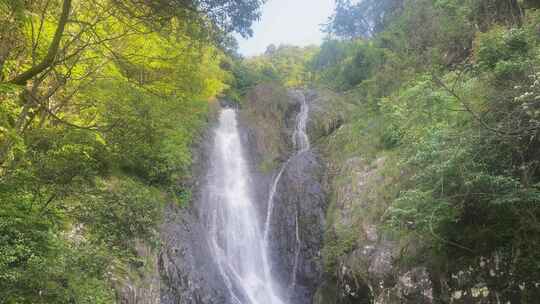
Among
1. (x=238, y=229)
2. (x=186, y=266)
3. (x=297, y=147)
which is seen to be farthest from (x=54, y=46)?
(x=297, y=147)

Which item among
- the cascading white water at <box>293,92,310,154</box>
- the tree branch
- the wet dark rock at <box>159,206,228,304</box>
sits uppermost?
the cascading white water at <box>293,92,310,154</box>

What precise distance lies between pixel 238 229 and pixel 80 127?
30.4 ft

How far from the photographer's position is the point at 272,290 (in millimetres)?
11531

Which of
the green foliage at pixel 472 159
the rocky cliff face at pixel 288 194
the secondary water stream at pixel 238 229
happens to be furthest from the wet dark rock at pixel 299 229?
the green foliage at pixel 472 159

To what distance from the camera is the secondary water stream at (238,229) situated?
445 inches

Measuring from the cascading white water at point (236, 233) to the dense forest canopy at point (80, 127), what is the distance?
168 inches

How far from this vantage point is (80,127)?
4.56 m

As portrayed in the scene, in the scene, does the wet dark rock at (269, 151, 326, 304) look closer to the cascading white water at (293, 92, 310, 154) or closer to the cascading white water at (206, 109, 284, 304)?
the cascading white water at (206, 109, 284, 304)

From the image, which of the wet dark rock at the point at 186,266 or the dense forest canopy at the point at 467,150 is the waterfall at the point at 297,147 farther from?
the wet dark rock at the point at 186,266

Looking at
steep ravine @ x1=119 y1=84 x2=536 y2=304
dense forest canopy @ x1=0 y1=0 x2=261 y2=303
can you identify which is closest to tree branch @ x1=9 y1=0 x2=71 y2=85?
dense forest canopy @ x1=0 y1=0 x2=261 y2=303

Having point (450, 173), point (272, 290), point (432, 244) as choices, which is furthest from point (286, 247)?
point (450, 173)

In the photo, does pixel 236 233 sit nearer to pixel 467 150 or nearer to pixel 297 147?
pixel 297 147

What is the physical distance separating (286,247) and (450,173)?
748 centimetres

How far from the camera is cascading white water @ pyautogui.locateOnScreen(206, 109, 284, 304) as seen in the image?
36.9 ft
